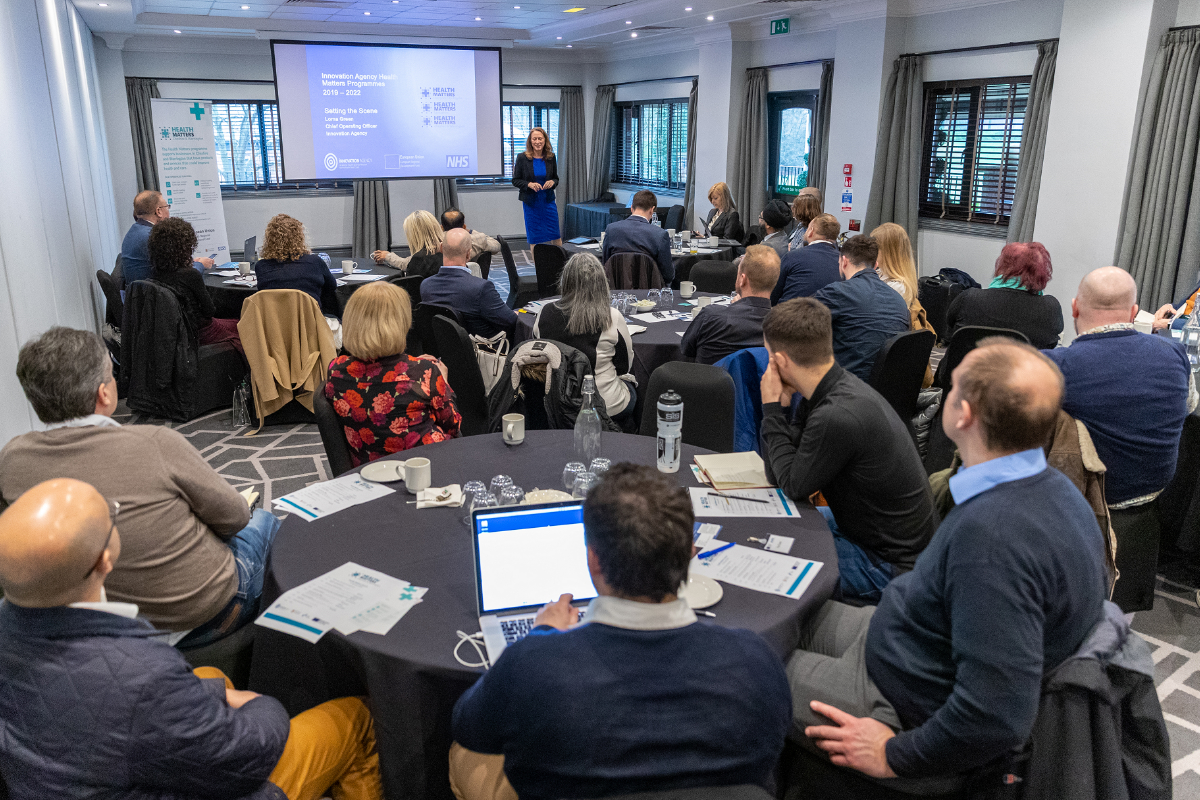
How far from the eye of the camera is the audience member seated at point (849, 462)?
2.25 m

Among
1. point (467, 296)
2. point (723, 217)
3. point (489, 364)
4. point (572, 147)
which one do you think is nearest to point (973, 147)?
point (723, 217)

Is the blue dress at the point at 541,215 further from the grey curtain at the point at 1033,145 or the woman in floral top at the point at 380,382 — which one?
the woman in floral top at the point at 380,382

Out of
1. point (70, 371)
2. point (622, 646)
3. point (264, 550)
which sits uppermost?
point (70, 371)

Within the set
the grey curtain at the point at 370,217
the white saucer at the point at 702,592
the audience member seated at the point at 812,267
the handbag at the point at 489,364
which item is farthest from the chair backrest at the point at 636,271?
the grey curtain at the point at 370,217

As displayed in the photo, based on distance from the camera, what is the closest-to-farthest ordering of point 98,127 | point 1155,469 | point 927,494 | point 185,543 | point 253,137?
point 185,543, point 927,494, point 1155,469, point 98,127, point 253,137

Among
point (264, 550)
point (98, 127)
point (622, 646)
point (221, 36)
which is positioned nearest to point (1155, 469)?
point (622, 646)

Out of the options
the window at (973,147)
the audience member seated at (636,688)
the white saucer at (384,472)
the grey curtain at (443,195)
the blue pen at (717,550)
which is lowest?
the blue pen at (717,550)

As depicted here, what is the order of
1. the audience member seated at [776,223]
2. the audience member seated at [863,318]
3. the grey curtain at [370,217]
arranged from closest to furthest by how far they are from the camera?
the audience member seated at [863,318]
the audience member seated at [776,223]
the grey curtain at [370,217]

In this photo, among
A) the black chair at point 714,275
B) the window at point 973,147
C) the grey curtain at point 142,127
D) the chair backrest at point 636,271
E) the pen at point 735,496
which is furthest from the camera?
the grey curtain at point 142,127

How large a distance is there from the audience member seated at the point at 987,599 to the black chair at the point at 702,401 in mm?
1460

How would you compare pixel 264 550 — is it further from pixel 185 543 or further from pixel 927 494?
pixel 927 494

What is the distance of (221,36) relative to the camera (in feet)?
35.3

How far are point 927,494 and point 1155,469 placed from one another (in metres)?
1.06

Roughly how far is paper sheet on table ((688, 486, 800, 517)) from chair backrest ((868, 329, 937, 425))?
1.60m
